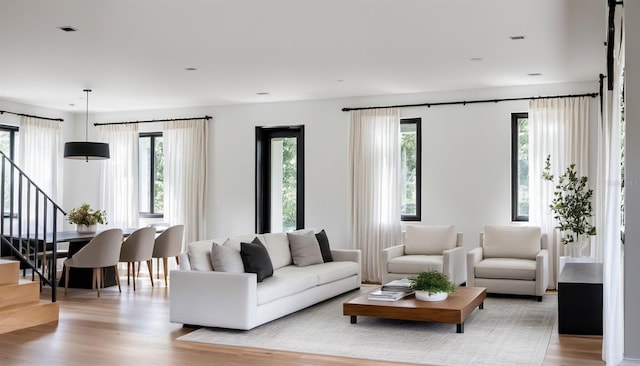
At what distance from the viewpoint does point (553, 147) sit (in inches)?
332

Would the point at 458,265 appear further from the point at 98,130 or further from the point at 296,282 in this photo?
the point at 98,130

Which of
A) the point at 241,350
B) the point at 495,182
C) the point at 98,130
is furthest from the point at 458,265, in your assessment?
the point at 98,130

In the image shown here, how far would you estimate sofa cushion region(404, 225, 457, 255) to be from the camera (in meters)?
8.49

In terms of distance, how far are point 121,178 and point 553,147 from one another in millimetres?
6743

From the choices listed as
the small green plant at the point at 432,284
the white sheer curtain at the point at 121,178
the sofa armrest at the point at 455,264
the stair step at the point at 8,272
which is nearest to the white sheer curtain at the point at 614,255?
the small green plant at the point at 432,284

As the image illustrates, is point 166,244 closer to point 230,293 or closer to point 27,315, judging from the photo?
point 27,315

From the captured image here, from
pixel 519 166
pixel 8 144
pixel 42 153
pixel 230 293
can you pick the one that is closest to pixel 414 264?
pixel 519 166

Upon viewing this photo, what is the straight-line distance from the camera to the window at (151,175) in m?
10.9

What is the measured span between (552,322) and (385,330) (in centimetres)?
169

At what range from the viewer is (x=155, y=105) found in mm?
10469

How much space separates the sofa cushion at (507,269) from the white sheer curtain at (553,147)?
0.74m

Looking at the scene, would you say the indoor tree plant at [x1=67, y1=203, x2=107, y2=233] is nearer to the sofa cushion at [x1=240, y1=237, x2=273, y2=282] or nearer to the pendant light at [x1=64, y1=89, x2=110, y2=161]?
the pendant light at [x1=64, y1=89, x2=110, y2=161]

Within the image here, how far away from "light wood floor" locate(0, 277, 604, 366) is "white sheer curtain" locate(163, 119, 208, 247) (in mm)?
3418

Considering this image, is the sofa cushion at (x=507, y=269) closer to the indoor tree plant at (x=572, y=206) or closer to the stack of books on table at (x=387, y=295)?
the indoor tree plant at (x=572, y=206)
